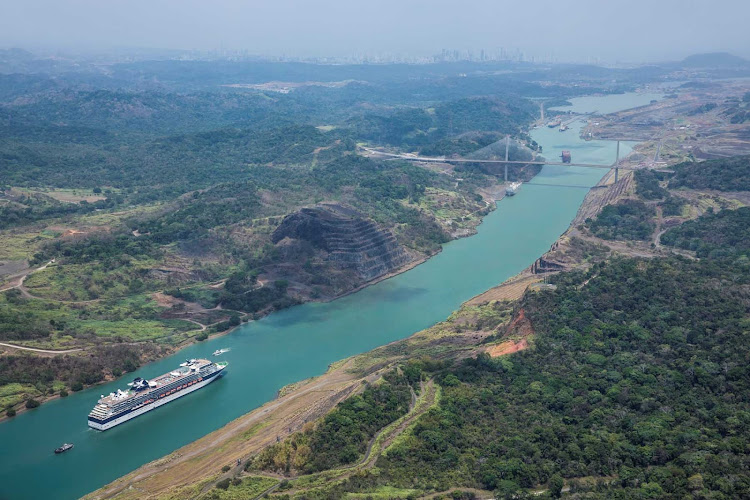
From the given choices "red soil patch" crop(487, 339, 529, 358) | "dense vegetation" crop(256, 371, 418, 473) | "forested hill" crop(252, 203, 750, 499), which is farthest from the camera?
"red soil patch" crop(487, 339, 529, 358)

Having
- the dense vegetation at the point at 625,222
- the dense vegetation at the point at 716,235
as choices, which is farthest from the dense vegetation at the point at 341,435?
the dense vegetation at the point at 625,222

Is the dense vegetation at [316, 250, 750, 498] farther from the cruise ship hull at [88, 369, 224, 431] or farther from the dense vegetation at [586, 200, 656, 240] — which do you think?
the dense vegetation at [586, 200, 656, 240]

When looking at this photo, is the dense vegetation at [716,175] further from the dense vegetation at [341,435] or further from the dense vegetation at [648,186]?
the dense vegetation at [341,435]

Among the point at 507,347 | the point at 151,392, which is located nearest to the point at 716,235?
the point at 507,347

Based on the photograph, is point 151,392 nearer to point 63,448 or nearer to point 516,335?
point 63,448

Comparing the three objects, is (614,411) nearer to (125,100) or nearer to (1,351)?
(1,351)

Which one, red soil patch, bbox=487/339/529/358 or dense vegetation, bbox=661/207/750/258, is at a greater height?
dense vegetation, bbox=661/207/750/258

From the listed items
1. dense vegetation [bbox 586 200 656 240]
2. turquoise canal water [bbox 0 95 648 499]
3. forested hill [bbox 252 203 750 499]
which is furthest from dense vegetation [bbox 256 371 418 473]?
dense vegetation [bbox 586 200 656 240]

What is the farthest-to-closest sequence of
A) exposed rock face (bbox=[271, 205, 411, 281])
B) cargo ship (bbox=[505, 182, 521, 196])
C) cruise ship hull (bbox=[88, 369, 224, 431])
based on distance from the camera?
cargo ship (bbox=[505, 182, 521, 196]) < exposed rock face (bbox=[271, 205, 411, 281]) < cruise ship hull (bbox=[88, 369, 224, 431])
